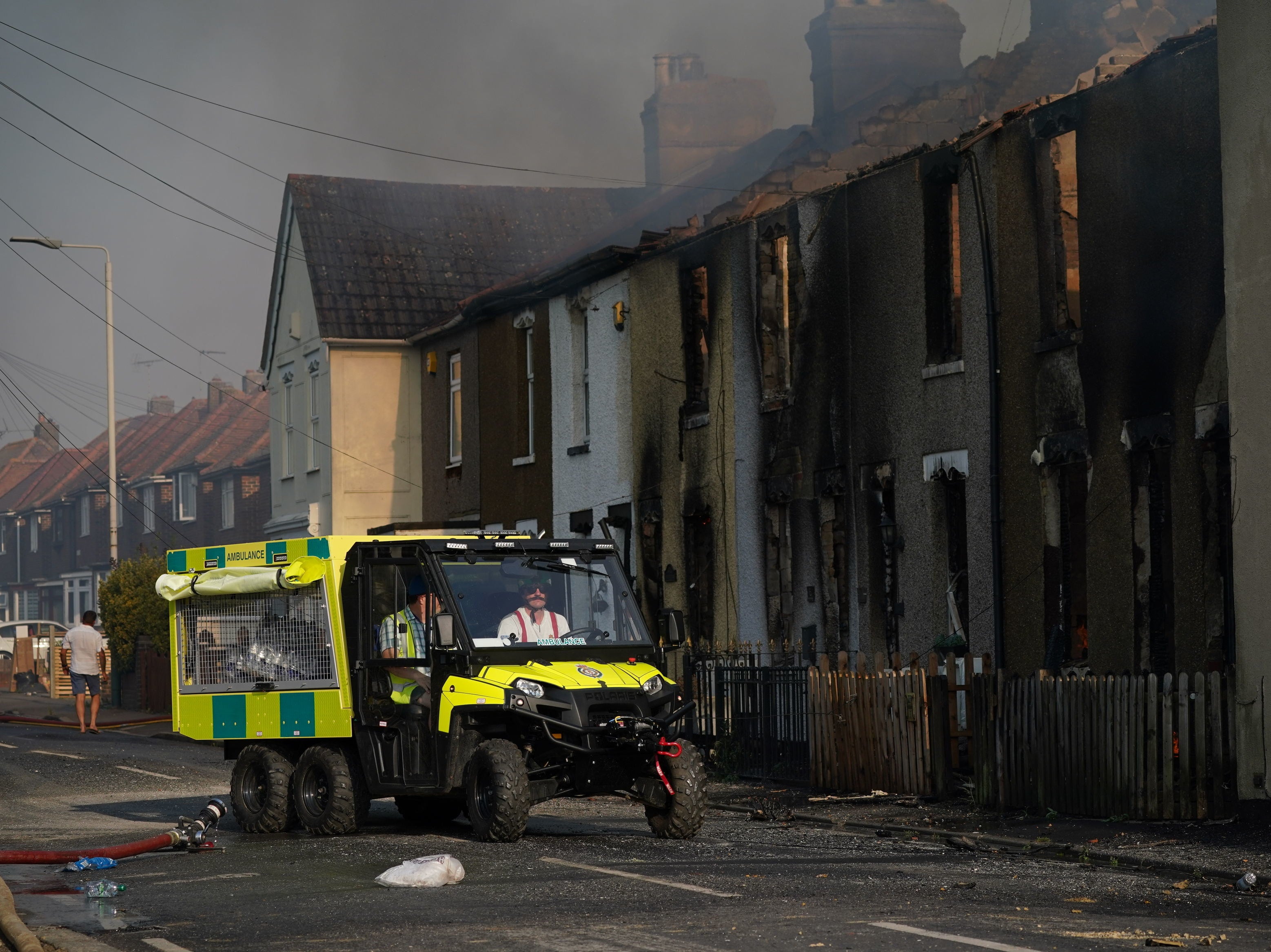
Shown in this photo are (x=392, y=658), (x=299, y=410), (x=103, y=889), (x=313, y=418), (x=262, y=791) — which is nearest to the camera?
(x=103, y=889)

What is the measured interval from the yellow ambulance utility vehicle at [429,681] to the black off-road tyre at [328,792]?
16 mm

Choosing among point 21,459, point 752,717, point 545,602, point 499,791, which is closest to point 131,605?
point 752,717

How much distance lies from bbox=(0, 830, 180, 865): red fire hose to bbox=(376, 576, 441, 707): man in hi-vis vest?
192 centimetres

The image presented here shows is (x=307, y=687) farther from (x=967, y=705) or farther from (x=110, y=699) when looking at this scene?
(x=110, y=699)

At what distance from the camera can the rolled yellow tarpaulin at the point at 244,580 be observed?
14148mm

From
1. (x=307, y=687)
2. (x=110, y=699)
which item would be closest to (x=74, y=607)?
(x=110, y=699)

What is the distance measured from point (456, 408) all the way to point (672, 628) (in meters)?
20.4

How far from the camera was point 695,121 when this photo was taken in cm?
4525

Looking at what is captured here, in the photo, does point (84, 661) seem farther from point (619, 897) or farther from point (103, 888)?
point (619, 897)

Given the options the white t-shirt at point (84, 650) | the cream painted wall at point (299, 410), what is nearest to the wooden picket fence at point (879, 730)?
the white t-shirt at point (84, 650)

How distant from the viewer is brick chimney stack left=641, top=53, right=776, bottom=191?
44844 millimetres

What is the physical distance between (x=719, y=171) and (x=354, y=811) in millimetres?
25995

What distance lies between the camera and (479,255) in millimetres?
37125

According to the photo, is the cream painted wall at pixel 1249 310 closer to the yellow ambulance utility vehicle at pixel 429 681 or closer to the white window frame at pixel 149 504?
the yellow ambulance utility vehicle at pixel 429 681
